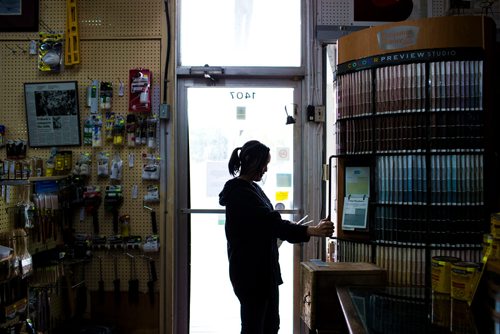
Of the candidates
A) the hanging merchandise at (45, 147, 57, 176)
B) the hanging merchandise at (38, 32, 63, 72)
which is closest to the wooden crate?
the hanging merchandise at (45, 147, 57, 176)

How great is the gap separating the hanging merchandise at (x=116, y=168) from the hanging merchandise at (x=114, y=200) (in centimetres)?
8

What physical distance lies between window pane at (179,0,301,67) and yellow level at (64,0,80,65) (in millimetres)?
874

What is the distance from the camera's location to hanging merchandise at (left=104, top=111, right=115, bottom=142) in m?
3.72

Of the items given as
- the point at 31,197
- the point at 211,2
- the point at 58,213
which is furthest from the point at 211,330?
the point at 211,2

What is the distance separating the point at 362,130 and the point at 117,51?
214cm

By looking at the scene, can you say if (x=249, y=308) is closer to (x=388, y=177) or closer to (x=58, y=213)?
(x=388, y=177)

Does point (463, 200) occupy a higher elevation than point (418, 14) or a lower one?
lower

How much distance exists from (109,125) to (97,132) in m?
0.12

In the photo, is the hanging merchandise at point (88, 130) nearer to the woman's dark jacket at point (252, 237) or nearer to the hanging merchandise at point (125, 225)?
the hanging merchandise at point (125, 225)

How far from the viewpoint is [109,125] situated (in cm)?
373

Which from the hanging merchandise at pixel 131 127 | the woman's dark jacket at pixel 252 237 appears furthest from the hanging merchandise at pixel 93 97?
the woman's dark jacket at pixel 252 237

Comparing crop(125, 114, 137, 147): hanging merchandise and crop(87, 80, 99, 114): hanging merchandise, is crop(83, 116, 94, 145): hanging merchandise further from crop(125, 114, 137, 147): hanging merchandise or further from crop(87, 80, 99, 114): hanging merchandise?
crop(125, 114, 137, 147): hanging merchandise

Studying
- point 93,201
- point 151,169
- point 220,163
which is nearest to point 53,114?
point 93,201

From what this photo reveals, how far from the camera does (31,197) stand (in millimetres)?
3020
